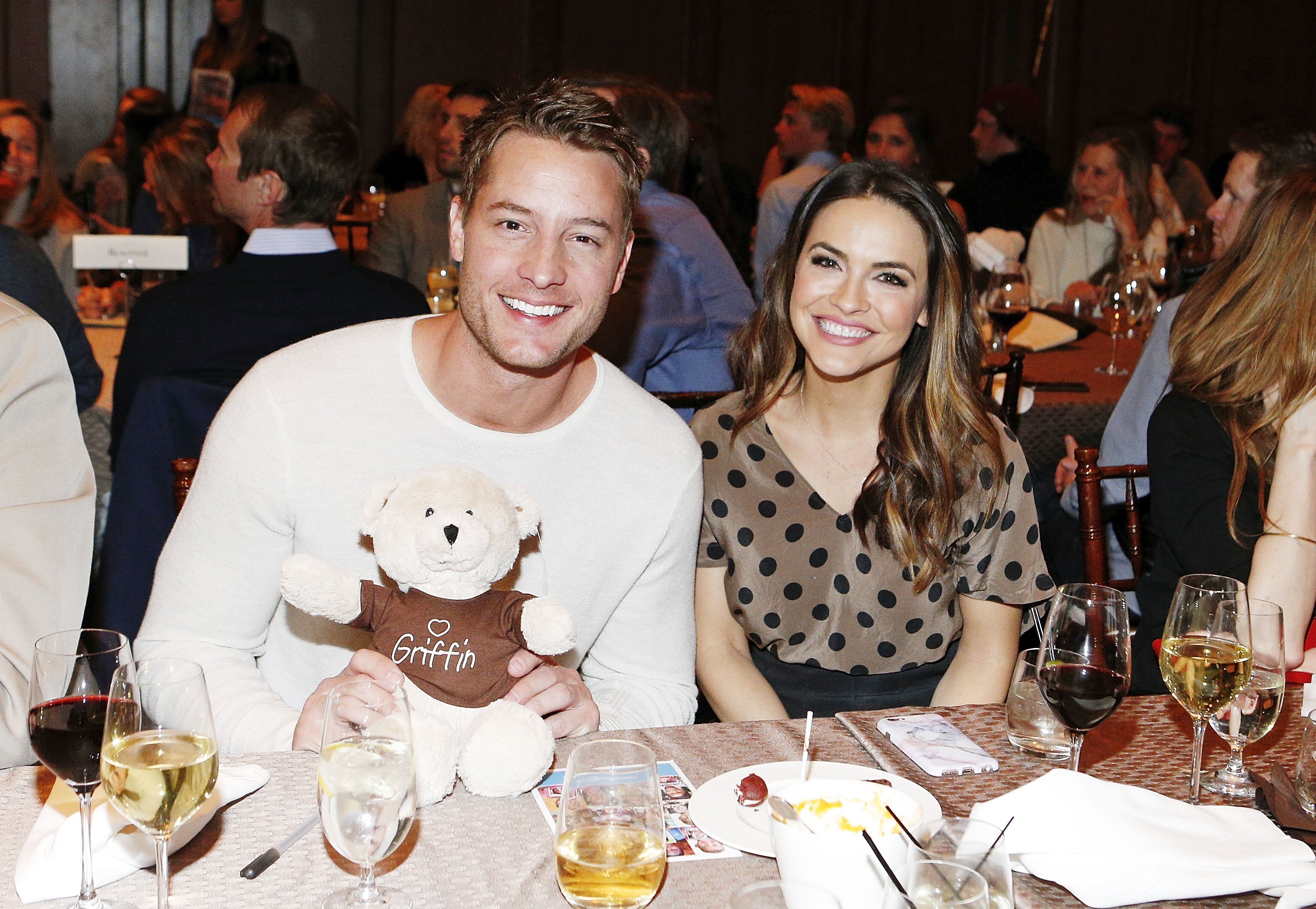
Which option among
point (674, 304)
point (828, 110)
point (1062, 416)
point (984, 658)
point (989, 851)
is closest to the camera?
point (989, 851)

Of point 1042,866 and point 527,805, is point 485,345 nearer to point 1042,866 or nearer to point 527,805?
point 527,805

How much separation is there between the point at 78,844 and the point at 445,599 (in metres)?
0.46

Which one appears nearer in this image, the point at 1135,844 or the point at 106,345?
the point at 1135,844

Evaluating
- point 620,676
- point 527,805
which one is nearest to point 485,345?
point 620,676

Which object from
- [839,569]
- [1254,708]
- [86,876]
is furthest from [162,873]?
[839,569]

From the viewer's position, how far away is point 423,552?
1.41 metres

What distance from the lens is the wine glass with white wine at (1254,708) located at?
144cm

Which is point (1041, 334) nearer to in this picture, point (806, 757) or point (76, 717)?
point (806, 757)

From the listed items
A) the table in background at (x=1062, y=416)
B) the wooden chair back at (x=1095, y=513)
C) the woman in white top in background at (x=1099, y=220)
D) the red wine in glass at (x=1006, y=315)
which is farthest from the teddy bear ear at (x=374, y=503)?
the woman in white top in background at (x=1099, y=220)

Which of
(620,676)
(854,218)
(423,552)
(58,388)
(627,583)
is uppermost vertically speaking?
(854,218)

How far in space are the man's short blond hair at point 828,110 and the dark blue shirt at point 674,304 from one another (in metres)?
2.96

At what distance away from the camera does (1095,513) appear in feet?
7.40

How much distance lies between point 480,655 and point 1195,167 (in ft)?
25.8

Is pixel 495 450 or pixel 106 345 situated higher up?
pixel 495 450
